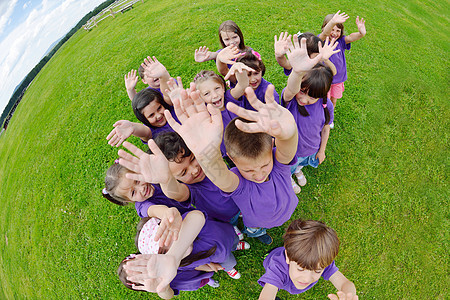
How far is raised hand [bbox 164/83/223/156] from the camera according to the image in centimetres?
156

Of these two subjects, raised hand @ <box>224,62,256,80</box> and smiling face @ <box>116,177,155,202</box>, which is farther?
raised hand @ <box>224,62,256,80</box>

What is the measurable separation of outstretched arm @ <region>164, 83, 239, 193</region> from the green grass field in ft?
8.45

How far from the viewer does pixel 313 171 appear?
4121mm

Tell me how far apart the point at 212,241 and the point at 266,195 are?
0.78m

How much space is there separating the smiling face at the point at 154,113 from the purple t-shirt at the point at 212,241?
60.4 inches

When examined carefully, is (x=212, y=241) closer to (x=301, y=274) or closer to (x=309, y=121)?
(x=301, y=274)

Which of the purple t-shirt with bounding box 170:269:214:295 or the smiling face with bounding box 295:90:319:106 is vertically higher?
the smiling face with bounding box 295:90:319:106

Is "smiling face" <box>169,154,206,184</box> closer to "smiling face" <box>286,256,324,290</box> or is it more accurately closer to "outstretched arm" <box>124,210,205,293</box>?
"outstretched arm" <box>124,210,205,293</box>

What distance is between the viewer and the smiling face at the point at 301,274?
196 centimetres

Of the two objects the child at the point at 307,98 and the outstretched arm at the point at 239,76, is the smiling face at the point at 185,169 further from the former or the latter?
the child at the point at 307,98

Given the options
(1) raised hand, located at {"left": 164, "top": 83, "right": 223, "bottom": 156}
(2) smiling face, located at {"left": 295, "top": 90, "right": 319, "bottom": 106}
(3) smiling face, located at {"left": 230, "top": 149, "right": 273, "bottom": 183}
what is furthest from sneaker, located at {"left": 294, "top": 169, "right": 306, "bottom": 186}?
(1) raised hand, located at {"left": 164, "top": 83, "right": 223, "bottom": 156}

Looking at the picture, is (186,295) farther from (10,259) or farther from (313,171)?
(10,259)

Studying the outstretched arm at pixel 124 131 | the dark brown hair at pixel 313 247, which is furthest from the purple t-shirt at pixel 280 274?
the outstretched arm at pixel 124 131

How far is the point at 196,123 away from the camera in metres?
1.63
